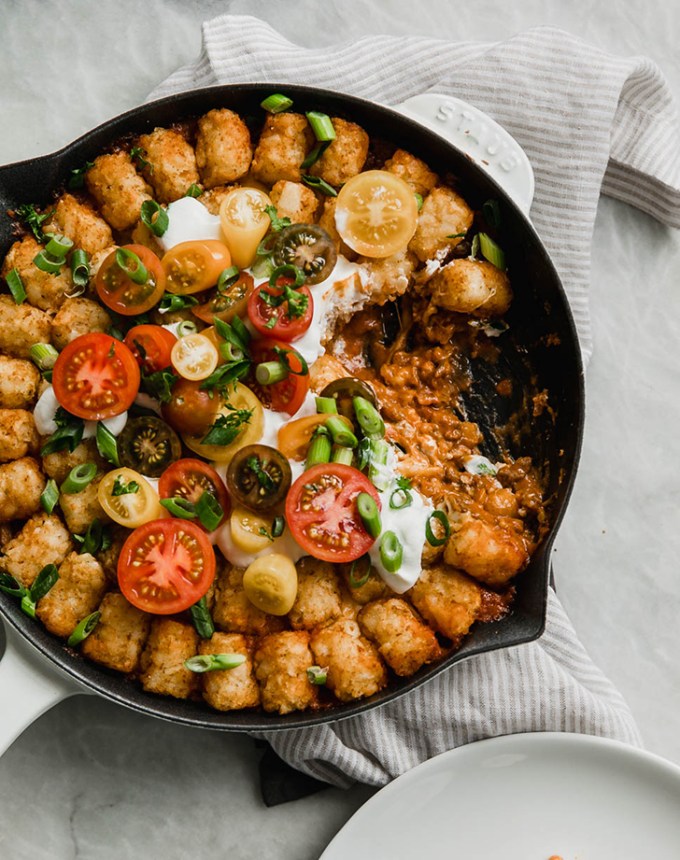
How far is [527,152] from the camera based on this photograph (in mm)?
4398

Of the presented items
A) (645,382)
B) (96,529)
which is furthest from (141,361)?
(645,382)

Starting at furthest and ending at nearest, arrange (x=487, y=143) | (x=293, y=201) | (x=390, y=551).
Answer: (x=487, y=143) < (x=293, y=201) < (x=390, y=551)

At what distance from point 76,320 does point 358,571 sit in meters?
1.55

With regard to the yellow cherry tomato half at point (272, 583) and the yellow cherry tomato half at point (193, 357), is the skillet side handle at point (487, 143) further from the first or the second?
the yellow cherry tomato half at point (272, 583)

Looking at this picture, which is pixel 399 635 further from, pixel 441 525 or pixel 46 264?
pixel 46 264

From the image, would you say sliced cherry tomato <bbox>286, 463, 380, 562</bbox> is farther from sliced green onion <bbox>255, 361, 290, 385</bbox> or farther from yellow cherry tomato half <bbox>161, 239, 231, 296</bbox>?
yellow cherry tomato half <bbox>161, 239, 231, 296</bbox>

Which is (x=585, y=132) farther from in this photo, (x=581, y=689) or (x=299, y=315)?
(x=581, y=689)

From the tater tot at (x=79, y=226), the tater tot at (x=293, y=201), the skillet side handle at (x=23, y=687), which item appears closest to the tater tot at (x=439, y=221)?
the tater tot at (x=293, y=201)

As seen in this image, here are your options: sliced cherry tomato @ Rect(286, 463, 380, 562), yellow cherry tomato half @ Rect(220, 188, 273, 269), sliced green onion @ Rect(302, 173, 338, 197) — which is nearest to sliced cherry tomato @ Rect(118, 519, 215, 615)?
sliced cherry tomato @ Rect(286, 463, 380, 562)

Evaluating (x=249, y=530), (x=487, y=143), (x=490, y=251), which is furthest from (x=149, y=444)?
(x=487, y=143)

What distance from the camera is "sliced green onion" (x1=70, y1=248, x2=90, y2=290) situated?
12.8 ft

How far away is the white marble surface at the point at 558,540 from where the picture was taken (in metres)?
4.41

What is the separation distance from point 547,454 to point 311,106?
1854 millimetres

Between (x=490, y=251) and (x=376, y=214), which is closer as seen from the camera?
(x=376, y=214)
